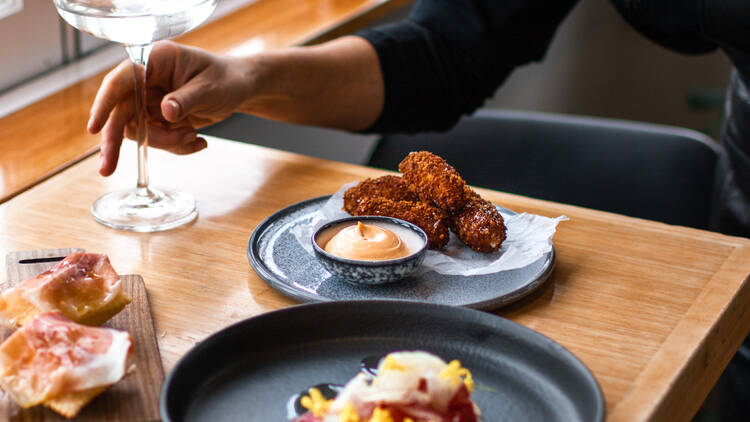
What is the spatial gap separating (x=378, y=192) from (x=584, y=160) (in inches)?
31.6

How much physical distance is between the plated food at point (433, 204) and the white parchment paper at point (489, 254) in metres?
0.01

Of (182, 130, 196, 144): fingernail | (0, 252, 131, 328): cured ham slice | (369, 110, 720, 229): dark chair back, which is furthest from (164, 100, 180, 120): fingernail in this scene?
(369, 110, 720, 229): dark chair back

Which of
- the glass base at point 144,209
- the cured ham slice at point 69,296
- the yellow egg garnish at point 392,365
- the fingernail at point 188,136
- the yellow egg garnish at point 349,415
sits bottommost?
the glass base at point 144,209

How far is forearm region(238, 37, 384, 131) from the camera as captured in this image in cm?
130

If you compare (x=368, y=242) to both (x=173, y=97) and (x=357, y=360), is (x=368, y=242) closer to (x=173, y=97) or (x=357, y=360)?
(x=357, y=360)

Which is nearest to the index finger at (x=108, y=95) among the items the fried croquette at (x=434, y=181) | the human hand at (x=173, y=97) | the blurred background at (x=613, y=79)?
the human hand at (x=173, y=97)

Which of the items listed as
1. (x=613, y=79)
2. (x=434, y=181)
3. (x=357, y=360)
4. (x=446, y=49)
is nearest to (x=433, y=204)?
(x=434, y=181)

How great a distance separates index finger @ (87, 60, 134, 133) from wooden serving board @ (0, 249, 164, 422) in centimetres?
31

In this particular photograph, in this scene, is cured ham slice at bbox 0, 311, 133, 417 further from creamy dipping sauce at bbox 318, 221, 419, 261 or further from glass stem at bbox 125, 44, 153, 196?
glass stem at bbox 125, 44, 153, 196

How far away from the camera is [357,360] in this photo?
0.72m

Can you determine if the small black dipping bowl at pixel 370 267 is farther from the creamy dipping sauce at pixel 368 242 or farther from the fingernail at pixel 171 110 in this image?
the fingernail at pixel 171 110

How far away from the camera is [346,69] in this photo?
1454mm

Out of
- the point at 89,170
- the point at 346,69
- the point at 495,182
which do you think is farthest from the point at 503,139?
the point at 89,170

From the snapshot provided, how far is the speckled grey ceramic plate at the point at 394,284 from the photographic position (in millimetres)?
816
